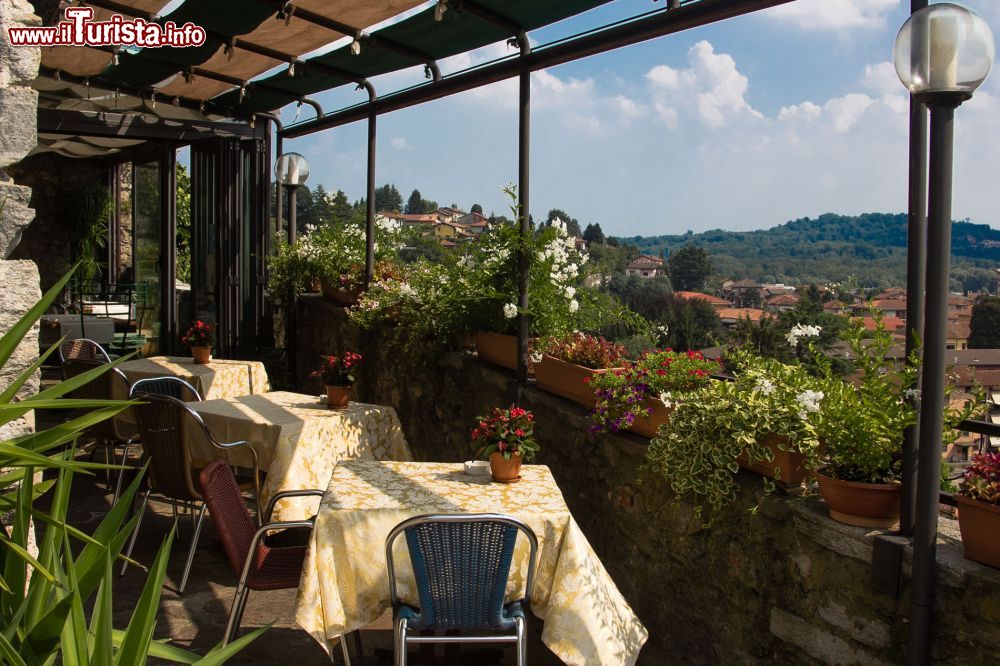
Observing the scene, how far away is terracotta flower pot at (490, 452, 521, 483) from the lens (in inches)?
122

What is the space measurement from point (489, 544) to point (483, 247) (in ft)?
8.28

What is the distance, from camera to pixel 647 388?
3.47m

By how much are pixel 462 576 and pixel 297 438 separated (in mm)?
1839

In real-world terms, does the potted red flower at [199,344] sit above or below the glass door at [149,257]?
below

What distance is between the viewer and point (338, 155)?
7.61 metres

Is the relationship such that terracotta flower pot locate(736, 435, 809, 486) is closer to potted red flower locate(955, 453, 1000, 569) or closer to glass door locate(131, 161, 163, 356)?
potted red flower locate(955, 453, 1000, 569)

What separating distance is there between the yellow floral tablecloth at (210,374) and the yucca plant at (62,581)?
155 inches

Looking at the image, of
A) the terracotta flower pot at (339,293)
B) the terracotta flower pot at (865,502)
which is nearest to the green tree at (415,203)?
the terracotta flower pot at (339,293)

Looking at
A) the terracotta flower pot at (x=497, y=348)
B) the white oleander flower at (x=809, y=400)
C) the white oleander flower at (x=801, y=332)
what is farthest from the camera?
the terracotta flower pot at (x=497, y=348)

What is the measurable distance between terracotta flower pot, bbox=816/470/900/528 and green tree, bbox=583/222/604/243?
7.16 ft

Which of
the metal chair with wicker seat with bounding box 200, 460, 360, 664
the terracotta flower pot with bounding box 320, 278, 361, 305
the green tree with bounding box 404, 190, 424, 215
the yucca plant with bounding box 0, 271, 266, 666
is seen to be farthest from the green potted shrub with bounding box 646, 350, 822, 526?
the terracotta flower pot with bounding box 320, 278, 361, 305

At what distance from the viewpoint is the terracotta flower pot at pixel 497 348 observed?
15.0ft

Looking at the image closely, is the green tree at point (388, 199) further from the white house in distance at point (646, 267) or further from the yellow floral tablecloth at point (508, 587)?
the yellow floral tablecloth at point (508, 587)

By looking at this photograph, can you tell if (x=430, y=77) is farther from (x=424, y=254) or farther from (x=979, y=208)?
(x=979, y=208)
